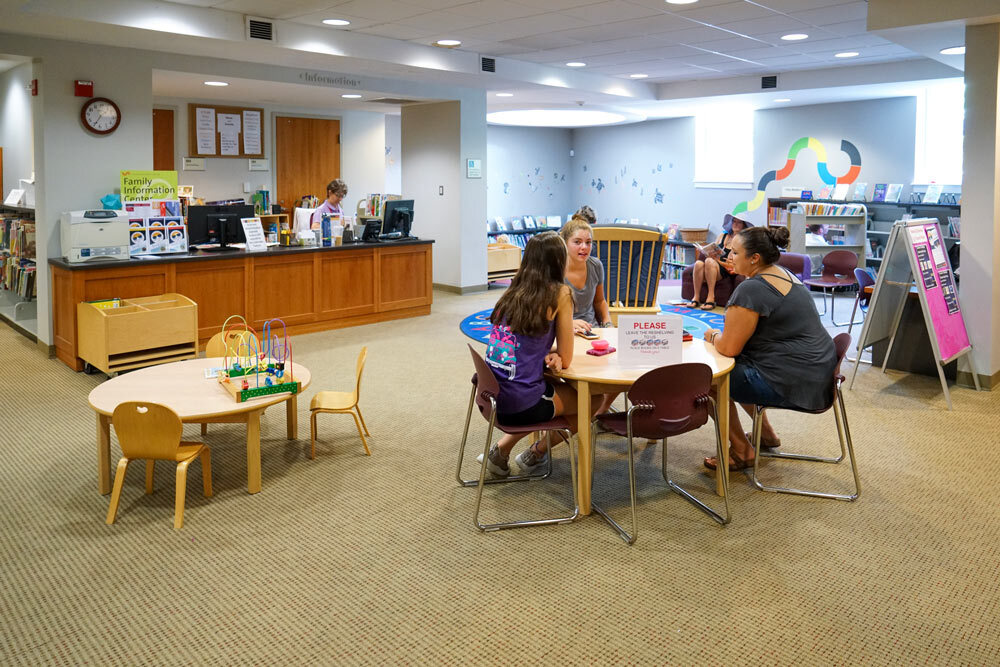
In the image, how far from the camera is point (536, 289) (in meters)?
3.65

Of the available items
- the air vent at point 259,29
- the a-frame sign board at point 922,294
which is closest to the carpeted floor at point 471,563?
the a-frame sign board at point 922,294

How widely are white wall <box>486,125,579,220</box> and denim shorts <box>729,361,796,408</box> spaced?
10343 mm

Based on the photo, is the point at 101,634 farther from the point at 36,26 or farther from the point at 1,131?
the point at 1,131

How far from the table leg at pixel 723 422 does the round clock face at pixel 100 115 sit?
5.57 m

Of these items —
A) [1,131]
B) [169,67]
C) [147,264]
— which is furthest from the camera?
[1,131]

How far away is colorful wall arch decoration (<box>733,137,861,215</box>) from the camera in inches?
441

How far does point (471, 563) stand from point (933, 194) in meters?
9.10

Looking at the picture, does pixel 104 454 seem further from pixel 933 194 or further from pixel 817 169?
pixel 817 169

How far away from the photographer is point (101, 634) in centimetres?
286

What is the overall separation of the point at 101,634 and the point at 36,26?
4.94 m

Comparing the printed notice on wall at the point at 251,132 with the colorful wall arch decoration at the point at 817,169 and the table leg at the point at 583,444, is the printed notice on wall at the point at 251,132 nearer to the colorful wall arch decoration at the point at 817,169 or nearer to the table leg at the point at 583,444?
the colorful wall arch decoration at the point at 817,169

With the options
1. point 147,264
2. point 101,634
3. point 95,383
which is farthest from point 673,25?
point 101,634

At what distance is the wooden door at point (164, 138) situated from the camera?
10031 mm

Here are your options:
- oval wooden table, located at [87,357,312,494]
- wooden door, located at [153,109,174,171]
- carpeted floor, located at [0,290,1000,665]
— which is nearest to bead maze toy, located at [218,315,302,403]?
oval wooden table, located at [87,357,312,494]
